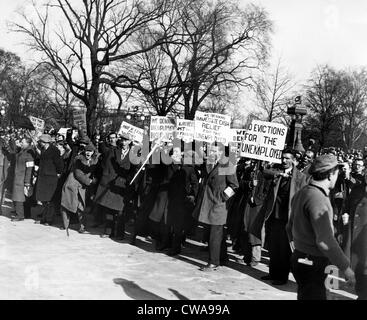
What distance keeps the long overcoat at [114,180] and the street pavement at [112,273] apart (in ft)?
2.32

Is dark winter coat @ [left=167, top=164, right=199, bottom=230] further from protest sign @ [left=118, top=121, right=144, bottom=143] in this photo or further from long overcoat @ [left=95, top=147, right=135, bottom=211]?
protest sign @ [left=118, top=121, right=144, bottom=143]

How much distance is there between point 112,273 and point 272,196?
2397mm

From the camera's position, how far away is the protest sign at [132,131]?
10.5m

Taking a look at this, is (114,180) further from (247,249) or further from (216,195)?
(247,249)

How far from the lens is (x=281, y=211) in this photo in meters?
6.70

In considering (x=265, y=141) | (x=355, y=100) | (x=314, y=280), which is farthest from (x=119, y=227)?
(x=355, y=100)

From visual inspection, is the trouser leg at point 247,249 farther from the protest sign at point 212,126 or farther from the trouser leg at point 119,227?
the trouser leg at point 119,227

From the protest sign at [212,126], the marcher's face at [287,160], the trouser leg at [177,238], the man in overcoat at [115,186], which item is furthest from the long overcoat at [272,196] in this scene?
the man in overcoat at [115,186]

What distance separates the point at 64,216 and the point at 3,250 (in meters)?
1.85

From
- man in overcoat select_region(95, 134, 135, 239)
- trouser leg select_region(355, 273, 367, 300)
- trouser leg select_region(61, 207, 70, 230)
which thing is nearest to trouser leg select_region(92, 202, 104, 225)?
man in overcoat select_region(95, 134, 135, 239)

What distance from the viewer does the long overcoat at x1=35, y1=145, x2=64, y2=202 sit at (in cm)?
1000

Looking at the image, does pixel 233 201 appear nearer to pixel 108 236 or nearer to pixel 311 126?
pixel 108 236

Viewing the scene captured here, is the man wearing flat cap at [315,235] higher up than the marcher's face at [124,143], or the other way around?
the marcher's face at [124,143]

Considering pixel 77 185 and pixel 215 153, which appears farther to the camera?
pixel 77 185
